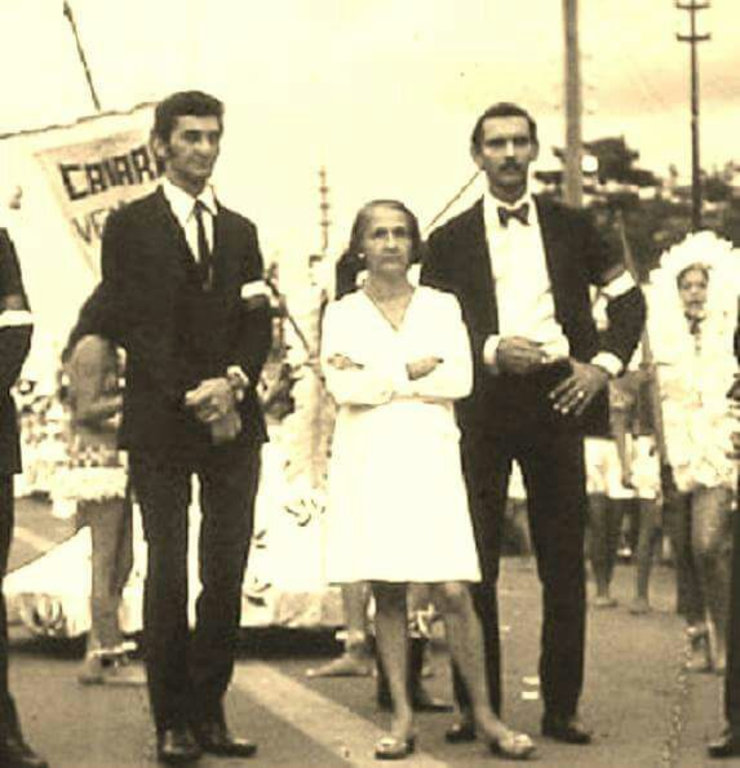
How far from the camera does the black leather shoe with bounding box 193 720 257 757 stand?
1025cm

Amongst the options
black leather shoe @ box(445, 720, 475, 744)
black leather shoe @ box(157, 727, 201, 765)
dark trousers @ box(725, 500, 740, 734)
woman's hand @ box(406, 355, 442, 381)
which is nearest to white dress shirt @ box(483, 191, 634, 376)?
woman's hand @ box(406, 355, 442, 381)

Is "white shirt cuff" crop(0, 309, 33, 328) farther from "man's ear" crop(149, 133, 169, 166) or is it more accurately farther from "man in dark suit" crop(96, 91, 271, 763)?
"man's ear" crop(149, 133, 169, 166)

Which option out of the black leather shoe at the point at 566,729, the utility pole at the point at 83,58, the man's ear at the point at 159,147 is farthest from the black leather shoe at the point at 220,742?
the utility pole at the point at 83,58

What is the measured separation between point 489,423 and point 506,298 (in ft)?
1.43

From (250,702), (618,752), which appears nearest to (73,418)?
(250,702)

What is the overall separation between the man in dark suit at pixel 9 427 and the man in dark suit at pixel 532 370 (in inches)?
63.5

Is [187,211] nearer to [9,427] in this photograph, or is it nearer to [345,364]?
[345,364]

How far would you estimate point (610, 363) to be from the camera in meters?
10.7

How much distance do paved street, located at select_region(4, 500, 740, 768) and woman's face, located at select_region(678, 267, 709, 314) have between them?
5.17 ft

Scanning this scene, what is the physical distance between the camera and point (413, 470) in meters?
10.4

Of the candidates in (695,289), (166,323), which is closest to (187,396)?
(166,323)

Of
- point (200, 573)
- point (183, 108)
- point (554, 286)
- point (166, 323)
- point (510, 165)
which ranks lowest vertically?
point (200, 573)

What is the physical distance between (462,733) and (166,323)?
175 cm

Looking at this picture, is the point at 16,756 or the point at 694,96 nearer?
the point at 16,756
